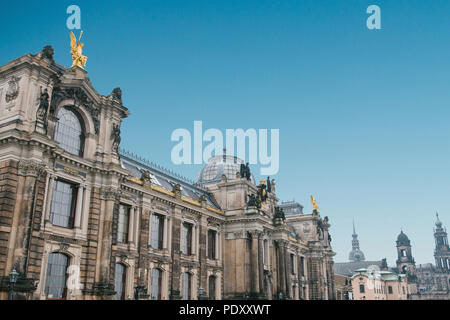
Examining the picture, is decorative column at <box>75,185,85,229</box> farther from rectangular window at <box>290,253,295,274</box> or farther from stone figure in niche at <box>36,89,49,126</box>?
rectangular window at <box>290,253,295,274</box>

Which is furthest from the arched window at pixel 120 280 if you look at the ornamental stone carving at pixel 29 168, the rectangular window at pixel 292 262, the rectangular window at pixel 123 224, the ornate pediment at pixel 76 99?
the rectangular window at pixel 292 262

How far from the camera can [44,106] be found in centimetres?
2881

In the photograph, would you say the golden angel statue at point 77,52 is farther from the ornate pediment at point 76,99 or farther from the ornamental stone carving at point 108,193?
the ornamental stone carving at point 108,193

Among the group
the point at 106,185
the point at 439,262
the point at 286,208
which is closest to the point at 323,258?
the point at 286,208

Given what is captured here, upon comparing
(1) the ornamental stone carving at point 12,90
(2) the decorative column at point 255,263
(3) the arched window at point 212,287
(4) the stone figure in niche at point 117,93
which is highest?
(4) the stone figure in niche at point 117,93

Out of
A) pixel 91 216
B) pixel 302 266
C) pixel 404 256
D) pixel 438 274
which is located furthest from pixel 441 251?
pixel 91 216

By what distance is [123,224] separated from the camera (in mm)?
37781

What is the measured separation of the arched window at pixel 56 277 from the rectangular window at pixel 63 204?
7.80 ft

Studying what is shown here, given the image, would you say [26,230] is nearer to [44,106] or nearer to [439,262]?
[44,106]

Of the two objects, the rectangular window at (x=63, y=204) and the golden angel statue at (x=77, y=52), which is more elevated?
the golden angel statue at (x=77, y=52)

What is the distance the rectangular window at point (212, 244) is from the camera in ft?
166

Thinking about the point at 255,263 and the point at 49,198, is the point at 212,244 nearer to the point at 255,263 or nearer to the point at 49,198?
the point at 255,263

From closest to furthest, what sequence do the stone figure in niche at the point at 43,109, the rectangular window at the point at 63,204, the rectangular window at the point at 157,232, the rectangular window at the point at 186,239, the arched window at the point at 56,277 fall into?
the stone figure in niche at the point at 43,109 → the arched window at the point at 56,277 → the rectangular window at the point at 63,204 → the rectangular window at the point at 157,232 → the rectangular window at the point at 186,239
